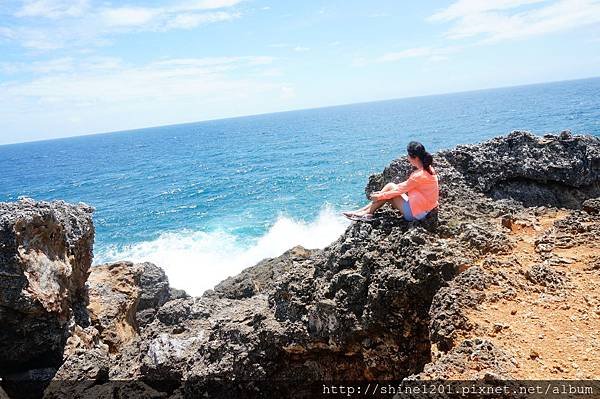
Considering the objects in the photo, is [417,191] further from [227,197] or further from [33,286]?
[227,197]

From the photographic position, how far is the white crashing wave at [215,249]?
26359mm

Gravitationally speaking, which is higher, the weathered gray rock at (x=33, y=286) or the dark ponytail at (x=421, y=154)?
the dark ponytail at (x=421, y=154)

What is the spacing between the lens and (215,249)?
101 ft

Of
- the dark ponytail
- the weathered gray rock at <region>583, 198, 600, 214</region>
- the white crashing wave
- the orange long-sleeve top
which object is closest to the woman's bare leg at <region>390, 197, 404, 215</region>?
the orange long-sleeve top

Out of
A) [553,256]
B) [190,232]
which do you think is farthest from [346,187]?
[553,256]

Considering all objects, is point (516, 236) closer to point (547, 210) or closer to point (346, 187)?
point (547, 210)

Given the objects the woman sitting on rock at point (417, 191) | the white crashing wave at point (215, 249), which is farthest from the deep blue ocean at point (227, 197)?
the woman sitting on rock at point (417, 191)

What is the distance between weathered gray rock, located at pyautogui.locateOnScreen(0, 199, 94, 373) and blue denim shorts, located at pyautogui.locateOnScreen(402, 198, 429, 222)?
286 inches

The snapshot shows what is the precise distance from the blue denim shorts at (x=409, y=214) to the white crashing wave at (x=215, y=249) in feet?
60.3

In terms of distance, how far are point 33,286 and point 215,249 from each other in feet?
72.7

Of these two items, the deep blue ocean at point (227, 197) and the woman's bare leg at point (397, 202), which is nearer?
the woman's bare leg at point (397, 202)

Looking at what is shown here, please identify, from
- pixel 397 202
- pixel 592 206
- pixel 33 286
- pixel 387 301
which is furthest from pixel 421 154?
pixel 33 286

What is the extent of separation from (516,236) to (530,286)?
1.68 metres

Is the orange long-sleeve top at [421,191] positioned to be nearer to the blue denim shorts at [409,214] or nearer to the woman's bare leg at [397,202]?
the blue denim shorts at [409,214]
